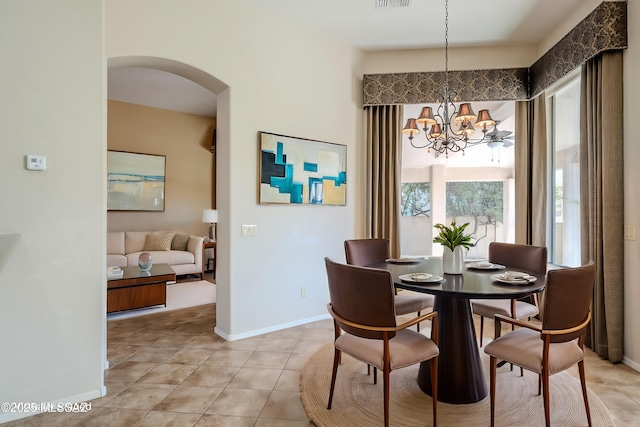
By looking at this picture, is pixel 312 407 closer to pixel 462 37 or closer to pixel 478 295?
pixel 478 295


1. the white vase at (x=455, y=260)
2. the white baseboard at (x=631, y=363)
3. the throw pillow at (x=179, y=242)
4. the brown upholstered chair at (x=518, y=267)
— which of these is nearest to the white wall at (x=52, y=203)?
the white vase at (x=455, y=260)

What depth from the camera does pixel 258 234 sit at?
3.29m

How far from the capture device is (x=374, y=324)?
5.78ft

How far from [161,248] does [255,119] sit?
375 cm

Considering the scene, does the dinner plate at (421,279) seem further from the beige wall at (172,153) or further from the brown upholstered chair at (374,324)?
the beige wall at (172,153)

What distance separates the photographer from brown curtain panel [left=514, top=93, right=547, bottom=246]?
3727 mm

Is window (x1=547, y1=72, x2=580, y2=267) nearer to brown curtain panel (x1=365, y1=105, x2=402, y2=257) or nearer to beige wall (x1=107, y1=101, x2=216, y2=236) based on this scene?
brown curtain panel (x1=365, y1=105, x2=402, y2=257)

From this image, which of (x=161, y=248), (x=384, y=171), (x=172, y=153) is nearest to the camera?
(x=384, y=171)

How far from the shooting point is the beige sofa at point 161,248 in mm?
5578

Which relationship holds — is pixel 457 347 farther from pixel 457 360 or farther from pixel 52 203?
pixel 52 203

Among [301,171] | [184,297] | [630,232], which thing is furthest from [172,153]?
[630,232]

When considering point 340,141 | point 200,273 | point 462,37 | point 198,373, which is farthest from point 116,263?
point 462,37

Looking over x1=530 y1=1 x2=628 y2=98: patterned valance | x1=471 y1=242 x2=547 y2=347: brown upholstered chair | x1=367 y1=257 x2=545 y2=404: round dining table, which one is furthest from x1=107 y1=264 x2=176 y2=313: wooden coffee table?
x1=530 y1=1 x2=628 y2=98: patterned valance

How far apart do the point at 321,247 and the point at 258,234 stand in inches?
31.8
